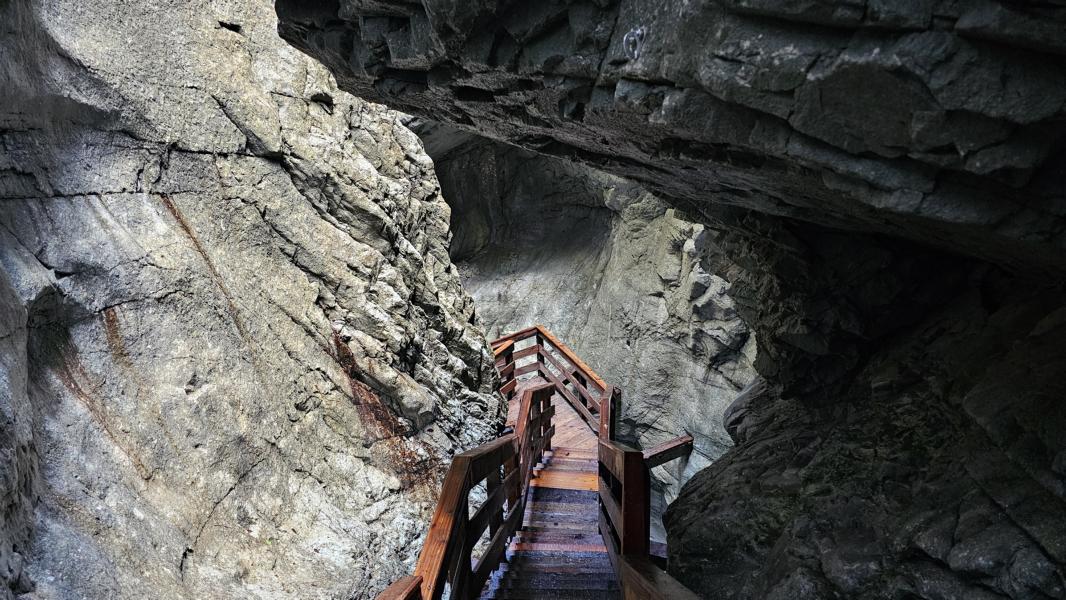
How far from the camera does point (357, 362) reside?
4.80 metres

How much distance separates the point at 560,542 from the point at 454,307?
284cm

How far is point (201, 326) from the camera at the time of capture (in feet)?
12.2

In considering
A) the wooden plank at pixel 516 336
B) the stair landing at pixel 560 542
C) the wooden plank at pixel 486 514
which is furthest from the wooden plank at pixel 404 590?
the wooden plank at pixel 516 336

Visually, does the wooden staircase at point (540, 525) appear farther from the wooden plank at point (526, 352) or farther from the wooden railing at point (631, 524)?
the wooden plank at point (526, 352)

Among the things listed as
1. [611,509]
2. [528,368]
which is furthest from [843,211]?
[528,368]

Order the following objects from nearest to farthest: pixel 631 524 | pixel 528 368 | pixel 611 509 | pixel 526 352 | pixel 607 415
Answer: pixel 631 524, pixel 611 509, pixel 607 415, pixel 526 352, pixel 528 368

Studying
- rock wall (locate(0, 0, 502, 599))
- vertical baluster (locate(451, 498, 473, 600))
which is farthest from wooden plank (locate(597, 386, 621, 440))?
vertical baluster (locate(451, 498, 473, 600))

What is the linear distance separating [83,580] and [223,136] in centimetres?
334

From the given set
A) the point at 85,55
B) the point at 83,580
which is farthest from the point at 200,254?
the point at 83,580

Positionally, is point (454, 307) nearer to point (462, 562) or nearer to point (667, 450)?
point (667, 450)

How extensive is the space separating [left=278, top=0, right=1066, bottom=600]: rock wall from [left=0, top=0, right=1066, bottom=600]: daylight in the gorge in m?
0.02

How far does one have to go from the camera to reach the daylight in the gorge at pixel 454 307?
1792 millimetres

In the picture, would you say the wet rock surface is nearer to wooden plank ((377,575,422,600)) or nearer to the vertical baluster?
wooden plank ((377,575,422,600))

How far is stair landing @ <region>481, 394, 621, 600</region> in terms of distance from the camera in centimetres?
384
